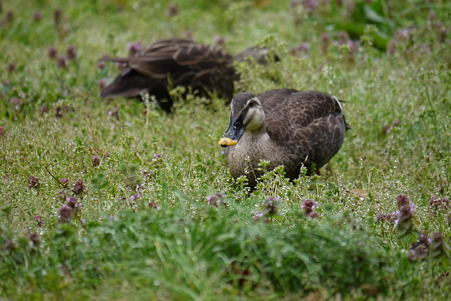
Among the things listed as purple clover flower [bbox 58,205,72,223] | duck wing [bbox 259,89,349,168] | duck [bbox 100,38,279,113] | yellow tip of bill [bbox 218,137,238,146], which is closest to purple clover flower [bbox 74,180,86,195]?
purple clover flower [bbox 58,205,72,223]

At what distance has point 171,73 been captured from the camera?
647cm

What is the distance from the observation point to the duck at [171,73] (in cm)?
640

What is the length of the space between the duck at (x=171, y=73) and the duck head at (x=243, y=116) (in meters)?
1.80

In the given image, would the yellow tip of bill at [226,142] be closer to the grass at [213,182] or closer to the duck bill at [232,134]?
the duck bill at [232,134]

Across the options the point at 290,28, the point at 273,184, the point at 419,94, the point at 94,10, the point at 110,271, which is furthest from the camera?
the point at 94,10

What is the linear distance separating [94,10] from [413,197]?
649 cm

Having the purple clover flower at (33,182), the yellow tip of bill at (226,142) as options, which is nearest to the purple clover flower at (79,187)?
the purple clover flower at (33,182)

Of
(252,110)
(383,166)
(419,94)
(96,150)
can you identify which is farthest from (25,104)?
(419,94)

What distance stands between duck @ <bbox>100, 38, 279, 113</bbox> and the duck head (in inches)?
71.0

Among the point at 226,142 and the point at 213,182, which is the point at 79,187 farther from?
the point at 226,142

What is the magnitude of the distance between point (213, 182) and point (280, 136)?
0.64m

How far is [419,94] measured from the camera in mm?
5996

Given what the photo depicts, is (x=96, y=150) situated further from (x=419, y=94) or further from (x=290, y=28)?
(x=290, y=28)

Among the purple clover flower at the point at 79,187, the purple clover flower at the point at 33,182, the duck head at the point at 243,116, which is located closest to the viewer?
the purple clover flower at the point at 79,187
